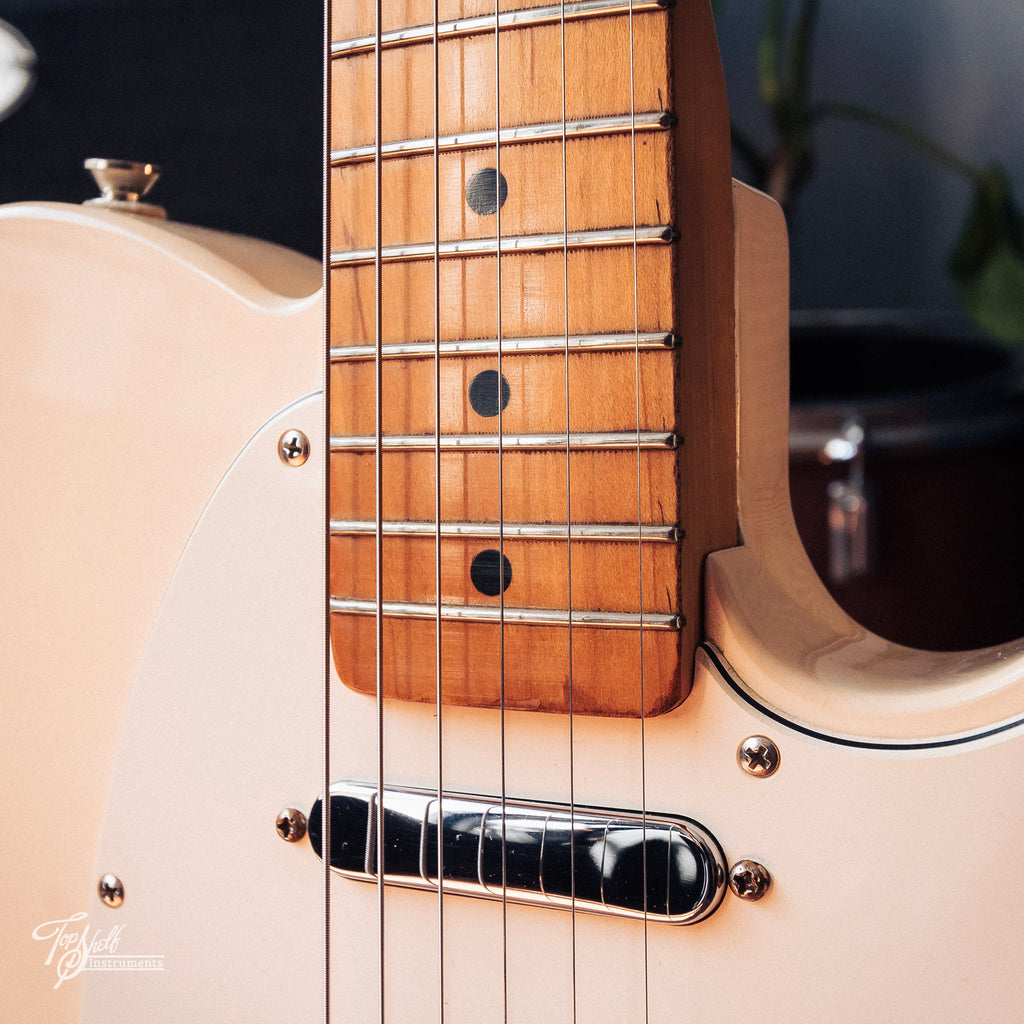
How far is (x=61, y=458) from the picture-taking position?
489 millimetres

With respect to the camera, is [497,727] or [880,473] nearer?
[497,727]

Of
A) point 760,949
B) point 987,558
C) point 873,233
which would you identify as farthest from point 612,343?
point 873,233

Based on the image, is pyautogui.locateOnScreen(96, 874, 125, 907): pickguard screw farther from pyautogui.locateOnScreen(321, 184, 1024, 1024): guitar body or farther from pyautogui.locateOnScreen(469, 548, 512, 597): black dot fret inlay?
pyautogui.locateOnScreen(469, 548, 512, 597): black dot fret inlay

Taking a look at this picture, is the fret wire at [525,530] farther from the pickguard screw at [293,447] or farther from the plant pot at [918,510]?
the plant pot at [918,510]

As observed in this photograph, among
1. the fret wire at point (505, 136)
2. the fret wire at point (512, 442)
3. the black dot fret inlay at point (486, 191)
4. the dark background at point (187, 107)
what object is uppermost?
the dark background at point (187, 107)

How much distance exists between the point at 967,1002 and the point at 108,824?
382 millimetres

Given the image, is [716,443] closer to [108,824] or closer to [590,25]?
[590,25]

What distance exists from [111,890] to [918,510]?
3.30 feet

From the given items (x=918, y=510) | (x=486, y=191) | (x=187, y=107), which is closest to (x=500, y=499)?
(x=486, y=191)

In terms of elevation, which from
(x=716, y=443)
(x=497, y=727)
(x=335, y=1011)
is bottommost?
(x=335, y=1011)

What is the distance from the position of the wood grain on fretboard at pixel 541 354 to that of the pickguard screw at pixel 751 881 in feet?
0.22

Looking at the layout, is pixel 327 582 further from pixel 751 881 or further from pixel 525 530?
pixel 751 881

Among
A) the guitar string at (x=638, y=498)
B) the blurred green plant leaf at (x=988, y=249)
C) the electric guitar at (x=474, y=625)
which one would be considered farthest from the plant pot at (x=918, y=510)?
the guitar string at (x=638, y=498)

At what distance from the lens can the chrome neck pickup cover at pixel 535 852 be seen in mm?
360
